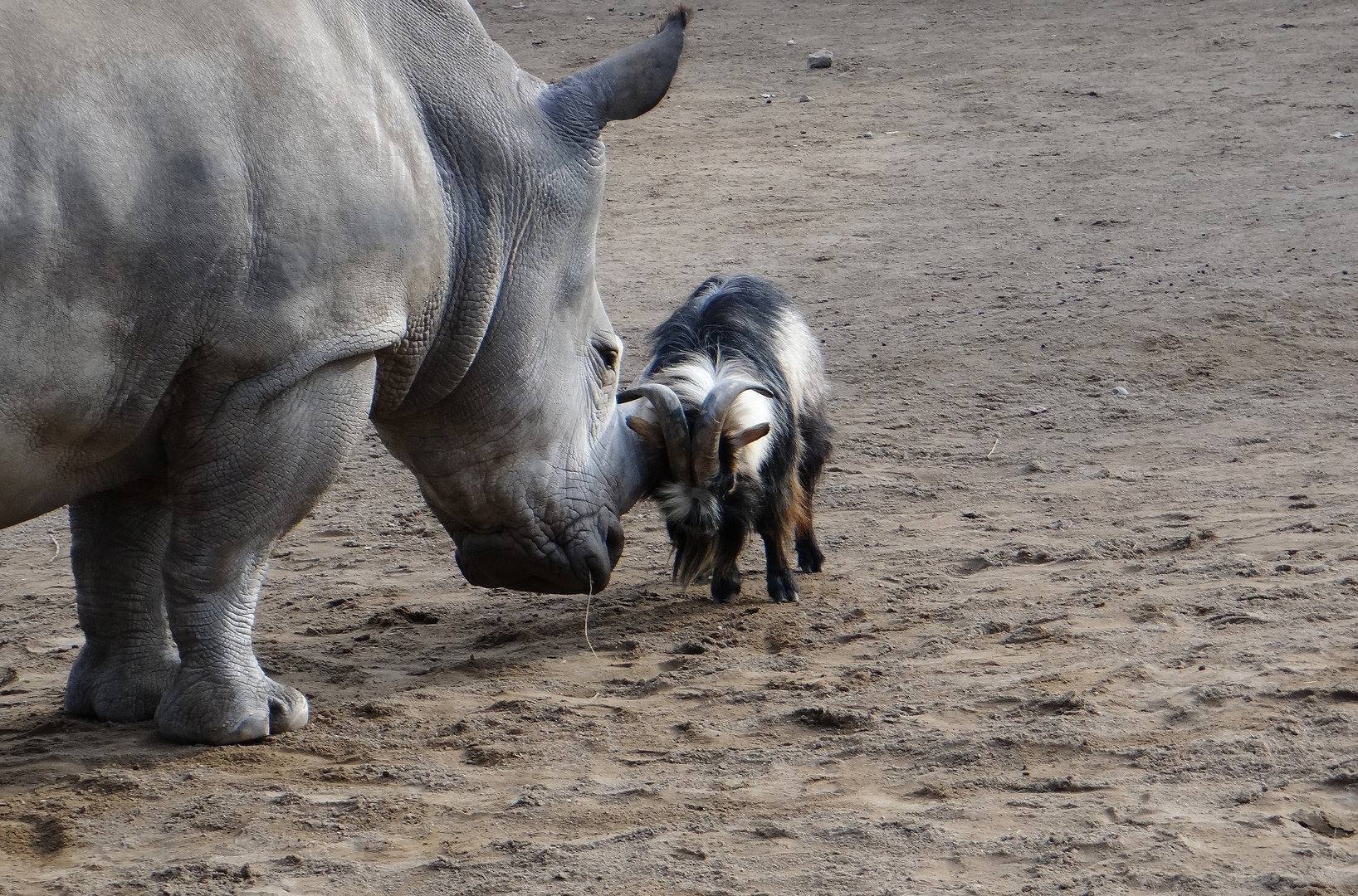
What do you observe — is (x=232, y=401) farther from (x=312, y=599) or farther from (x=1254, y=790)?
(x=1254, y=790)

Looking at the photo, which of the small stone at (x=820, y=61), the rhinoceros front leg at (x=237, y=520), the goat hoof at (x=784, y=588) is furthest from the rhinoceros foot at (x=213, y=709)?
the small stone at (x=820, y=61)

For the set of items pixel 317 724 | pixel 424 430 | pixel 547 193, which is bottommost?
pixel 317 724

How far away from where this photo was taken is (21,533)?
21.7ft

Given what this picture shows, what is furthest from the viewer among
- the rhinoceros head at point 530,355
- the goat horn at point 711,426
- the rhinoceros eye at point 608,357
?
the goat horn at point 711,426

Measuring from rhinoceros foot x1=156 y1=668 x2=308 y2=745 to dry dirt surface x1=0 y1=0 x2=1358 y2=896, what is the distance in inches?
3.4

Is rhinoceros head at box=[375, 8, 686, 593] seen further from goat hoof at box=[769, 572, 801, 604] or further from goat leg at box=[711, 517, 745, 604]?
goat hoof at box=[769, 572, 801, 604]

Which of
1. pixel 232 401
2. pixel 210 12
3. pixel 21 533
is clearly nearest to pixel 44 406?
pixel 232 401

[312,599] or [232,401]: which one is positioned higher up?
[232,401]

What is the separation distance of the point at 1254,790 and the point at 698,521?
7.31 ft

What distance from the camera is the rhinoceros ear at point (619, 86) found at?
4.46 m

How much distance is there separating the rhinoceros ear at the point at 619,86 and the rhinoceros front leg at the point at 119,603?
1623 millimetres

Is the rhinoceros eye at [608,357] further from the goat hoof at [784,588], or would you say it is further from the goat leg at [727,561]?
the goat hoof at [784,588]

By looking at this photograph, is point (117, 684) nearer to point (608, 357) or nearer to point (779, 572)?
point (608, 357)

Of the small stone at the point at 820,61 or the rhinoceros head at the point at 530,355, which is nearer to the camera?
the rhinoceros head at the point at 530,355
